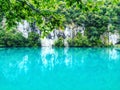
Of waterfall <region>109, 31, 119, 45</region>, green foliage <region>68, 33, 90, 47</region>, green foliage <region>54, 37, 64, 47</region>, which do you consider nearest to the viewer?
green foliage <region>68, 33, 90, 47</region>

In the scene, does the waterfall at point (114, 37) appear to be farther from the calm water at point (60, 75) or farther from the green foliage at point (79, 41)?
the calm water at point (60, 75)

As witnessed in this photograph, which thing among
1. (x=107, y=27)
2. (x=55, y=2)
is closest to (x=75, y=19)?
(x=107, y=27)

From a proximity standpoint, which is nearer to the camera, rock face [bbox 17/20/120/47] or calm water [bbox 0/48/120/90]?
calm water [bbox 0/48/120/90]

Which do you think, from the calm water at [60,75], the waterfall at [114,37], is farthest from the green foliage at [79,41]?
the calm water at [60,75]

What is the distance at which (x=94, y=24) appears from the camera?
43.3 m

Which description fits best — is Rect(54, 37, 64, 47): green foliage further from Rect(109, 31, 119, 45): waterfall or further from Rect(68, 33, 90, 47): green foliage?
Rect(109, 31, 119, 45): waterfall

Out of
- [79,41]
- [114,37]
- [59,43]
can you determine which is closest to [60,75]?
[79,41]

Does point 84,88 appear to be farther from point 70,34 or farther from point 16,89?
point 70,34

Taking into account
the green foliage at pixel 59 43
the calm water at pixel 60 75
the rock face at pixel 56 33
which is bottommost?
the calm water at pixel 60 75

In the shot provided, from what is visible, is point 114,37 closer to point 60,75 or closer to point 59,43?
point 59,43

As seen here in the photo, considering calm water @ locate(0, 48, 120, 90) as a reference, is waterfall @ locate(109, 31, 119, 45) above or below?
above

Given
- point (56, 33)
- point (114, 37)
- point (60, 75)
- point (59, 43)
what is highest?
point (56, 33)

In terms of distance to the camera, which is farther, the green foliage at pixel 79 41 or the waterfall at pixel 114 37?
the waterfall at pixel 114 37

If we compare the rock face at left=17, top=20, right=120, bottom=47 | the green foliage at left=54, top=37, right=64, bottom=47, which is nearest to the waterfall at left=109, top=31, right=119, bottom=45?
the rock face at left=17, top=20, right=120, bottom=47
